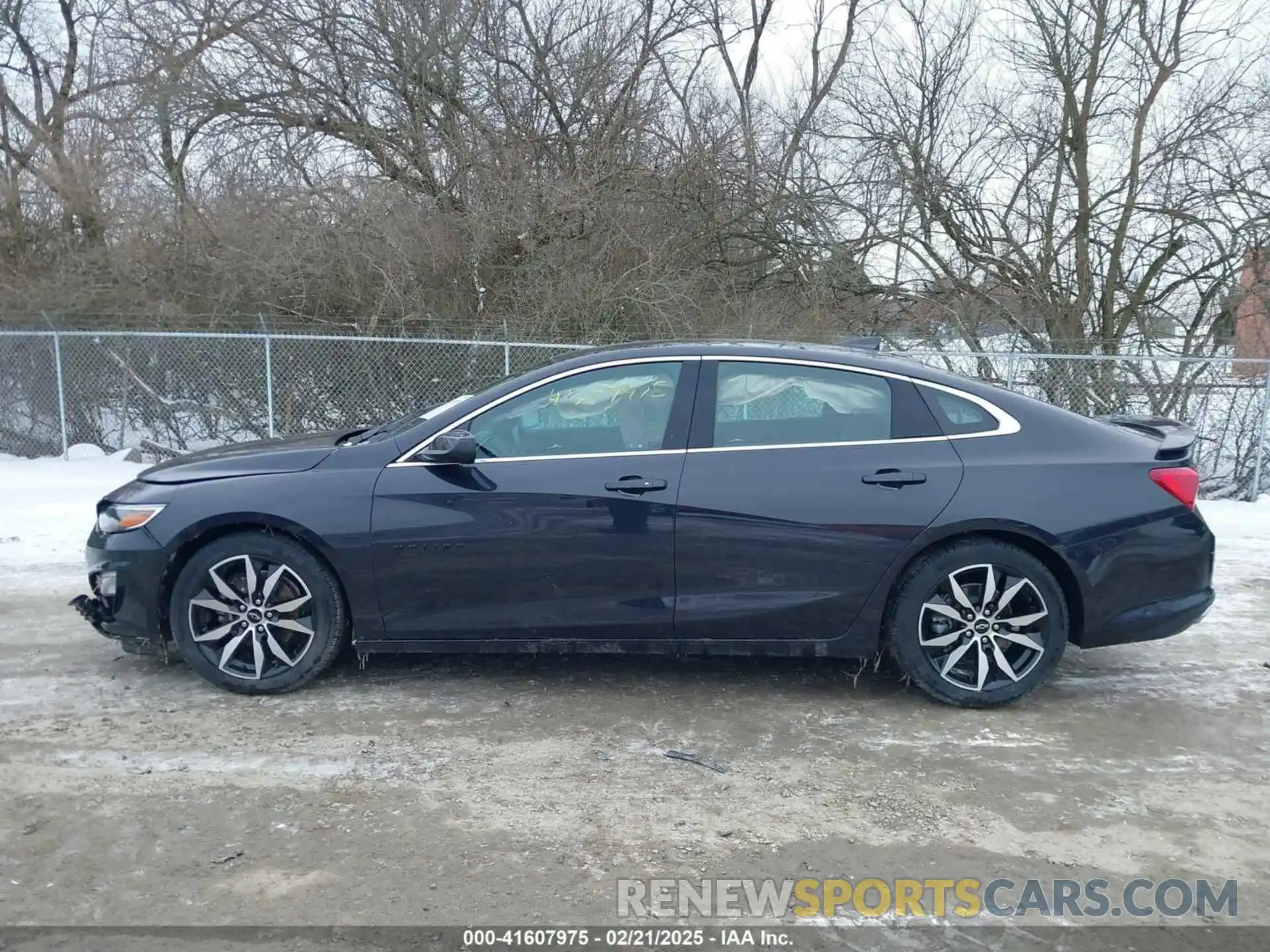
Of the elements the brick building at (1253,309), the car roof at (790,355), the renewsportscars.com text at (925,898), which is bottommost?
the renewsportscars.com text at (925,898)

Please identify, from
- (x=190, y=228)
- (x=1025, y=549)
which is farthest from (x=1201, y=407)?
(x=190, y=228)

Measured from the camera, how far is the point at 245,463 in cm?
441

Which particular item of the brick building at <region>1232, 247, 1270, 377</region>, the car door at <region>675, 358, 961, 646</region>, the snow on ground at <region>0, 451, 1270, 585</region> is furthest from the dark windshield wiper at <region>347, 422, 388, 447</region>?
the brick building at <region>1232, 247, 1270, 377</region>

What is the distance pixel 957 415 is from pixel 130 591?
3736mm

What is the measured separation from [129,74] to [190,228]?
2.66m

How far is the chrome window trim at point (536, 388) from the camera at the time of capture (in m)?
4.24

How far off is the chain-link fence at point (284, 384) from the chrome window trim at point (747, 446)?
6.16m

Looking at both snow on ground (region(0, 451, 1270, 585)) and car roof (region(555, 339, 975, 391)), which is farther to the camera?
snow on ground (region(0, 451, 1270, 585))

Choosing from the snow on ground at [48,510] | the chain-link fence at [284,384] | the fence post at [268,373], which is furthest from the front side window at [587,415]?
the fence post at [268,373]

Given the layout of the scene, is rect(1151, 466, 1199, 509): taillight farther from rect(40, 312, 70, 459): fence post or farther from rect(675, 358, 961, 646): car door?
rect(40, 312, 70, 459): fence post

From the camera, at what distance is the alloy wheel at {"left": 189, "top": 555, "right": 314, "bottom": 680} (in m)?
4.24

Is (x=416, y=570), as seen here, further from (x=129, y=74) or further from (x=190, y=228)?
(x=129, y=74)

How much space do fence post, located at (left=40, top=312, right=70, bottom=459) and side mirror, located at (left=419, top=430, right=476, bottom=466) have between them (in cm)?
892

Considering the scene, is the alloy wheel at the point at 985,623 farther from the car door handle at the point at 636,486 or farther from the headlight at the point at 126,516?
the headlight at the point at 126,516
